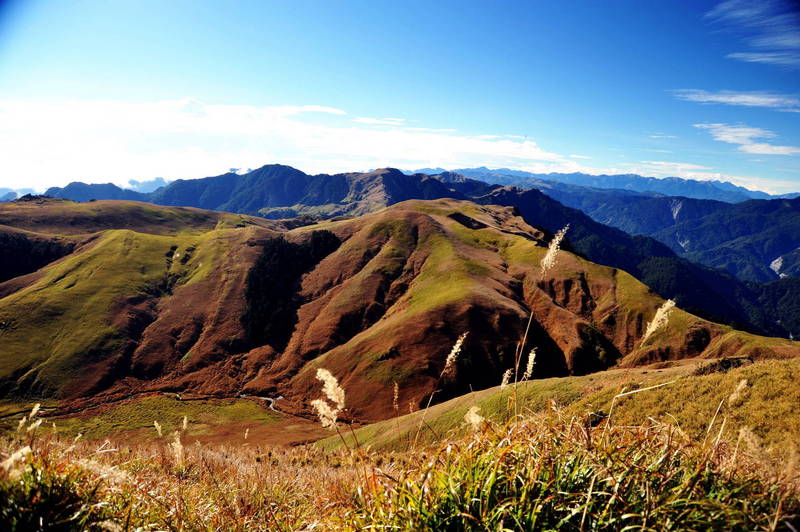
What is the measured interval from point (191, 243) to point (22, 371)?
6896 centimetres

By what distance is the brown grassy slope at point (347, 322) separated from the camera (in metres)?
74.8

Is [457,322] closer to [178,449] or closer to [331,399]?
[178,449]

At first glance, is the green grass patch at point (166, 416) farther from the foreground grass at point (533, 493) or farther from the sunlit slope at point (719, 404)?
the foreground grass at point (533, 493)

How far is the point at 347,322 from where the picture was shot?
94.8 meters

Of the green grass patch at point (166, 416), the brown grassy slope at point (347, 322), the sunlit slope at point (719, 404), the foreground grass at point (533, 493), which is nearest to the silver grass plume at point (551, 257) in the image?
the sunlit slope at point (719, 404)

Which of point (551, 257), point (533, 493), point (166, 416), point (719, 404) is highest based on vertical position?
point (551, 257)

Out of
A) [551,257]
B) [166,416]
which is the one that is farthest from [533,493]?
[166,416]

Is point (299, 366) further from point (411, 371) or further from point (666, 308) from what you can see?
point (666, 308)

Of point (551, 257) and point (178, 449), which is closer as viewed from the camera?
point (178, 449)

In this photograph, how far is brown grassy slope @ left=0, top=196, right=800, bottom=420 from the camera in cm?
7475

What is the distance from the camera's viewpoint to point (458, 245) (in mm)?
120750

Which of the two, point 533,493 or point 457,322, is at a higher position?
point 533,493

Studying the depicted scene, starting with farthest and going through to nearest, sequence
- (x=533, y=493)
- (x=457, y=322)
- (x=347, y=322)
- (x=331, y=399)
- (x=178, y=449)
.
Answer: (x=347, y=322), (x=457, y=322), (x=178, y=449), (x=331, y=399), (x=533, y=493)

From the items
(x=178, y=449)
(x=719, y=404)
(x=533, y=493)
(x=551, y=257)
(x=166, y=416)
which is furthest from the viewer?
(x=166, y=416)
